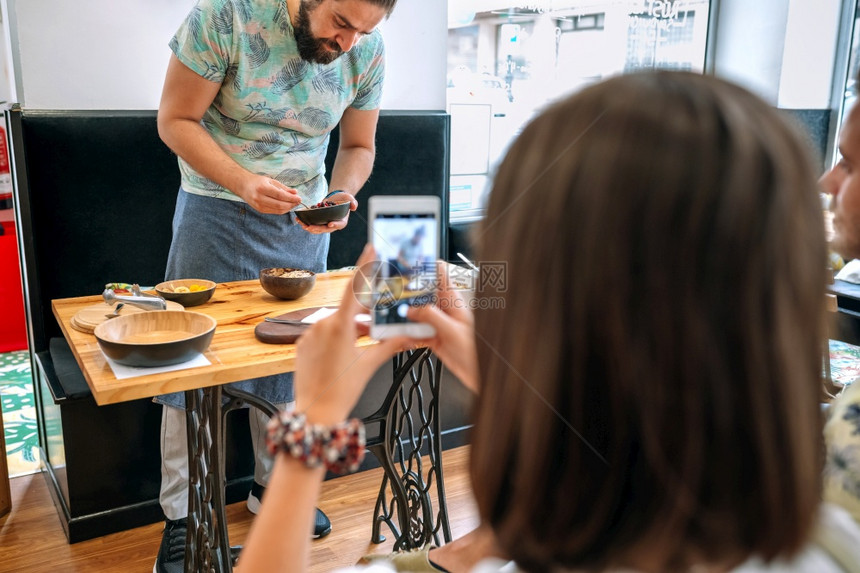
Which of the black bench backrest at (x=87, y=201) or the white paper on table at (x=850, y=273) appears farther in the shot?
the white paper on table at (x=850, y=273)

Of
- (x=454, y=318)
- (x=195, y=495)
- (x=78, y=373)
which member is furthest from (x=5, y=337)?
(x=454, y=318)

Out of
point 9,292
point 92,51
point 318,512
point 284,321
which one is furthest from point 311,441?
point 9,292

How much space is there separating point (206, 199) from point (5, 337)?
89.3 inches

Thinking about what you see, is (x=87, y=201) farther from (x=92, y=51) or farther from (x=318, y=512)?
(x=318, y=512)

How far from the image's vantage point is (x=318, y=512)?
218cm

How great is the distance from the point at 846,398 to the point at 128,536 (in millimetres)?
1972

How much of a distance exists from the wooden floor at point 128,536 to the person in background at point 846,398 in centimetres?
114

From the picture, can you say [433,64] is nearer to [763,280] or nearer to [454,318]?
[454,318]

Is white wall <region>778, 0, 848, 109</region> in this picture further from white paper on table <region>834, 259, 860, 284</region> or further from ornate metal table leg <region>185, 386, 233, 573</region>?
ornate metal table leg <region>185, 386, 233, 573</region>

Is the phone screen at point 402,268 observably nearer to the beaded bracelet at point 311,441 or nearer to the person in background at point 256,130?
the beaded bracelet at point 311,441

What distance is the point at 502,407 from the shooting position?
21.6 inches

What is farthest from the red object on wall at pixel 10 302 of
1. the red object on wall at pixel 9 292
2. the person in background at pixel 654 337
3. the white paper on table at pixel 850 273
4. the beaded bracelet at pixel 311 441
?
the white paper on table at pixel 850 273

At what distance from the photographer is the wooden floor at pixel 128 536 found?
196cm

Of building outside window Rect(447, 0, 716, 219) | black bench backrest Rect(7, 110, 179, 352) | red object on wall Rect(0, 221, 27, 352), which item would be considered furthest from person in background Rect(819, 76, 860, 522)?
red object on wall Rect(0, 221, 27, 352)
